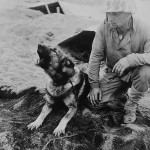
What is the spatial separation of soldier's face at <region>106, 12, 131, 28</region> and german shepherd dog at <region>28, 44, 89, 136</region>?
747 millimetres

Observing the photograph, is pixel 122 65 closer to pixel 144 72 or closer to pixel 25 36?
pixel 144 72

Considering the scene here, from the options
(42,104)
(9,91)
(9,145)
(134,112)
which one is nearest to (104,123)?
(134,112)

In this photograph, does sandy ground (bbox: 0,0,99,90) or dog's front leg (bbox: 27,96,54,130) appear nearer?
dog's front leg (bbox: 27,96,54,130)

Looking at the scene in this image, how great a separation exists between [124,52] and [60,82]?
3.14 ft

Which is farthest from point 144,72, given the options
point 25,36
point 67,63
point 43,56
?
point 25,36

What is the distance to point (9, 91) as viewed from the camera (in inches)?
217

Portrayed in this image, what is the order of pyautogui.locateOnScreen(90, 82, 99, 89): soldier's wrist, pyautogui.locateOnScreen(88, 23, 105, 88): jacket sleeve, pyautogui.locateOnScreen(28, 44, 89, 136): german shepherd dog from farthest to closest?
pyautogui.locateOnScreen(90, 82, 99, 89): soldier's wrist
pyautogui.locateOnScreen(88, 23, 105, 88): jacket sleeve
pyautogui.locateOnScreen(28, 44, 89, 136): german shepherd dog

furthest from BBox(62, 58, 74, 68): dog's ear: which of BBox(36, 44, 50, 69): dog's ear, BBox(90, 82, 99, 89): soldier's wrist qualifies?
BBox(90, 82, 99, 89): soldier's wrist

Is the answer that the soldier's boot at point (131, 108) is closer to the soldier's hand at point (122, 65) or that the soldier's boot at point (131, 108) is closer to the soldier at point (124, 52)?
the soldier at point (124, 52)

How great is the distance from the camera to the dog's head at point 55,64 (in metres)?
4.19

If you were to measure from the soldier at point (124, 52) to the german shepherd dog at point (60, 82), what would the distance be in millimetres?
325

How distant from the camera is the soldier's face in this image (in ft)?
13.7

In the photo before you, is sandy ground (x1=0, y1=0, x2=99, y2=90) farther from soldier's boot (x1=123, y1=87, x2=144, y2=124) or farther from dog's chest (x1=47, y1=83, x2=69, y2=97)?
soldier's boot (x1=123, y1=87, x2=144, y2=124)

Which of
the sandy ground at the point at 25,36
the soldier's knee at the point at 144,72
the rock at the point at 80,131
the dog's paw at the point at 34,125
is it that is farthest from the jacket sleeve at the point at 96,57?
the sandy ground at the point at 25,36
